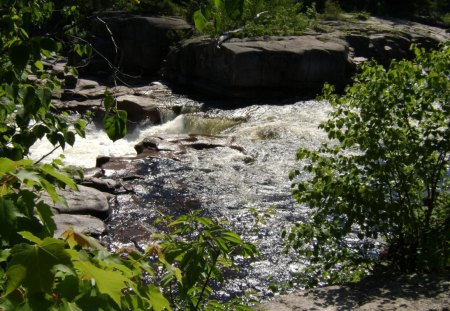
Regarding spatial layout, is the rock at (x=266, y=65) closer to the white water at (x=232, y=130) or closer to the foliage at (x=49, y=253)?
the white water at (x=232, y=130)

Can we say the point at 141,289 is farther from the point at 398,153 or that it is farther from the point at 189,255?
the point at 398,153

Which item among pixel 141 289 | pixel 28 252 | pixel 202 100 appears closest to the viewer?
pixel 28 252

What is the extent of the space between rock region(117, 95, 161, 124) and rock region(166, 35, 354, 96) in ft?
9.06

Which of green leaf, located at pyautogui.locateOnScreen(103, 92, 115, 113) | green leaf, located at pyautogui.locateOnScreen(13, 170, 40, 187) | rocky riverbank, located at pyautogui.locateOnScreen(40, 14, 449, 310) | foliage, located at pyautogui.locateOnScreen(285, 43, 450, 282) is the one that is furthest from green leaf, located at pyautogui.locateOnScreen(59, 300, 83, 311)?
foliage, located at pyautogui.locateOnScreen(285, 43, 450, 282)

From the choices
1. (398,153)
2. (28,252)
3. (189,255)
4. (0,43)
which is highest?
(0,43)

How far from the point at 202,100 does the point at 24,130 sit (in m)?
15.0

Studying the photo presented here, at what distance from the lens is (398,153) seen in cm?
523

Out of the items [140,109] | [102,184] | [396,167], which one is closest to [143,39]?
[140,109]

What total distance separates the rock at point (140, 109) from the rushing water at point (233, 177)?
0.30 meters

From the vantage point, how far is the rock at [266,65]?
17078mm

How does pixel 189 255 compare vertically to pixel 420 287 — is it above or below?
above

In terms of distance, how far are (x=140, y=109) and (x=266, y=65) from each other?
4.29 m

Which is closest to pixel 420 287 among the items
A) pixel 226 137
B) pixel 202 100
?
pixel 226 137

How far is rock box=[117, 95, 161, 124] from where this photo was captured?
50.3 ft
